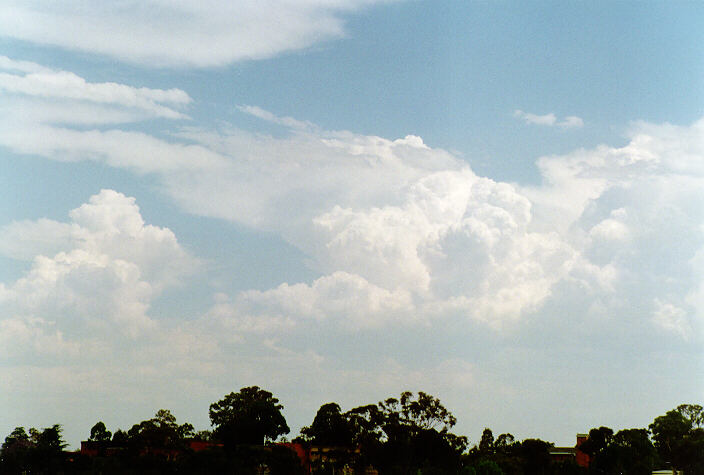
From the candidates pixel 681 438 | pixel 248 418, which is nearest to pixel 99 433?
pixel 248 418

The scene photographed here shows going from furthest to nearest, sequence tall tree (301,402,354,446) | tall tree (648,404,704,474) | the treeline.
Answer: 1. tall tree (648,404,704,474)
2. tall tree (301,402,354,446)
3. the treeline

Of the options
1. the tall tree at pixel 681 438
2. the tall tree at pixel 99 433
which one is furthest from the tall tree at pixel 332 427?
the tall tree at pixel 681 438

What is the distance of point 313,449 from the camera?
91.8 m

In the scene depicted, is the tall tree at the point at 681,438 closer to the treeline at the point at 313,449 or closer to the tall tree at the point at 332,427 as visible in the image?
the treeline at the point at 313,449

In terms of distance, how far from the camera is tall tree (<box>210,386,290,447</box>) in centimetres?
8894

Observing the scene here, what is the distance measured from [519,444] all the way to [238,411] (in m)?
34.7

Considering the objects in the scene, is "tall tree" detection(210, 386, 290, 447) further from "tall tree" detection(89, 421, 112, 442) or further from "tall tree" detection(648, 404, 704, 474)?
"tall tree" detection(648, 404, 704, 474)

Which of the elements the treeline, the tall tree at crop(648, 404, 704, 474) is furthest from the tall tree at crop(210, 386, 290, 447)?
the tall tree at crop(648, 404, 704, 474)

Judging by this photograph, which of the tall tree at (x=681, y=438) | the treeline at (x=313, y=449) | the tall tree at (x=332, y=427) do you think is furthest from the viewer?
the tall tree at (x=681, y=438)

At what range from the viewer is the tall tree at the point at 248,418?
88.9m

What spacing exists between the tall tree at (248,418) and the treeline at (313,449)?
120mm

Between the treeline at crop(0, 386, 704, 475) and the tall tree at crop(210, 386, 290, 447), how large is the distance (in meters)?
0.12

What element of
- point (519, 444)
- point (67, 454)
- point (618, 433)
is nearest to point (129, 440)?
point (67, 454)

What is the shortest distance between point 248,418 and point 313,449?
27.3 ft
